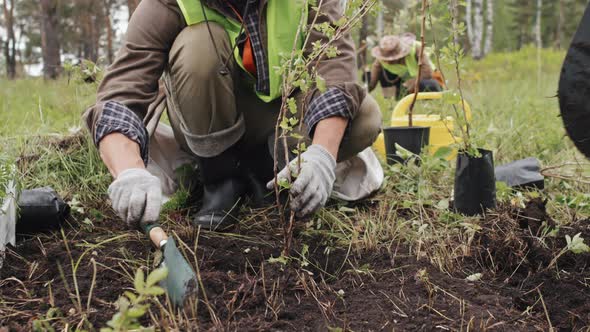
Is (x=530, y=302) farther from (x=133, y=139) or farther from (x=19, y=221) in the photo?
(x=19, y=221)

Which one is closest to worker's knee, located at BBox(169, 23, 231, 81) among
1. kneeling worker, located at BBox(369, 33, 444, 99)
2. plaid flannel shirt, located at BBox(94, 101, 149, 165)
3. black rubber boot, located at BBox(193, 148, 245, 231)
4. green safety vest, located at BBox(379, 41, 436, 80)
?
plaid flannel shirt, located at BBox(94, 101, 149, 165)

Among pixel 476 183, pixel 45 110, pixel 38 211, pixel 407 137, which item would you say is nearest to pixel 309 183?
pixel 476 183

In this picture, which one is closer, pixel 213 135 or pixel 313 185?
pixel 313 185

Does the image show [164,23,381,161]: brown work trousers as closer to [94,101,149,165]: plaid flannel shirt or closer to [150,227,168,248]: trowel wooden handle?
[94,101,149,165]: plaid flannel shirt

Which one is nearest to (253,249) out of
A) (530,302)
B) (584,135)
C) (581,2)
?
(530,302)

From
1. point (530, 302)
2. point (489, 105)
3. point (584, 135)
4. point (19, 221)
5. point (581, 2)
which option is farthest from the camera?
point (581, 2)

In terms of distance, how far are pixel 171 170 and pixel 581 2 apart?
105ft

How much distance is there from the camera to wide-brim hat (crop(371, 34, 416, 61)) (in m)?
5.41

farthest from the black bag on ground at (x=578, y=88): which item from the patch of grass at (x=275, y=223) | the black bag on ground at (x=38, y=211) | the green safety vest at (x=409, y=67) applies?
the green safety vest at (x=409, y=67)

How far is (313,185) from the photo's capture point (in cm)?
170

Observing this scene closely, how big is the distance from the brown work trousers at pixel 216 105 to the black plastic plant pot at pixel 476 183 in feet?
1.23

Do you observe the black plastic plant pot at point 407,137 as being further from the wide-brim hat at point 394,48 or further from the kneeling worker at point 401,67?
the wide-brim hat at point 394,48

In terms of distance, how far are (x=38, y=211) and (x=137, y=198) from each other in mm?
587

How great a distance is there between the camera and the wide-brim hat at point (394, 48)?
5414 millimetres
